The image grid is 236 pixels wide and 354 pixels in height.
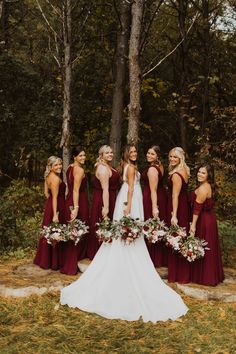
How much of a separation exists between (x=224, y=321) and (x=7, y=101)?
12803mm

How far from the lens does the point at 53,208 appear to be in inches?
345

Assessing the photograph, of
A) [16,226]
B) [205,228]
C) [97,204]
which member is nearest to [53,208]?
[97,204]

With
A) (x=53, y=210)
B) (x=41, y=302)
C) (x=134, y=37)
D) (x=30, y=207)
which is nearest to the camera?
(x=41, y=302)

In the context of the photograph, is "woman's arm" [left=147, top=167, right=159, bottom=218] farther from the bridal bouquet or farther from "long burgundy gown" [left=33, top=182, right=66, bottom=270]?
"long burgundy gown" [left=33, top=182, right=66, bottom=270]

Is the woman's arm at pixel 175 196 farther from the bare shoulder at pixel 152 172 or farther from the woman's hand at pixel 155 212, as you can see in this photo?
the bare shoulder at pixel 152 172

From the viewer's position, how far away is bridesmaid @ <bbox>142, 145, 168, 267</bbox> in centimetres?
846

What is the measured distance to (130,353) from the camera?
5688mm

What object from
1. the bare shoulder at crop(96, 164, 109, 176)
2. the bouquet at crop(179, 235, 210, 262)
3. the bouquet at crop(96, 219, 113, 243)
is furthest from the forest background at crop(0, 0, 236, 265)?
the bouquet at crop(96, 219, 113, 243)

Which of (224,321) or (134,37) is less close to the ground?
(134,37)

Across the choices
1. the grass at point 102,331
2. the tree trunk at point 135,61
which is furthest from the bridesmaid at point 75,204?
the tree trunk at point 135,61

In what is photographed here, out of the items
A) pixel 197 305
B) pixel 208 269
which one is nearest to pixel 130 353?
pixel 197 305

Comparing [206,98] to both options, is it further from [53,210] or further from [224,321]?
[224,321]

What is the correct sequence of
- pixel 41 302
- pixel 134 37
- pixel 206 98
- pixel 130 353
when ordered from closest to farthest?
1. pixel 130 353
2. pixel 41 302
3. pixel 134 37
4. pixel 206 98

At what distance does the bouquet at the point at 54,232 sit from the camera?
8.38 meters
